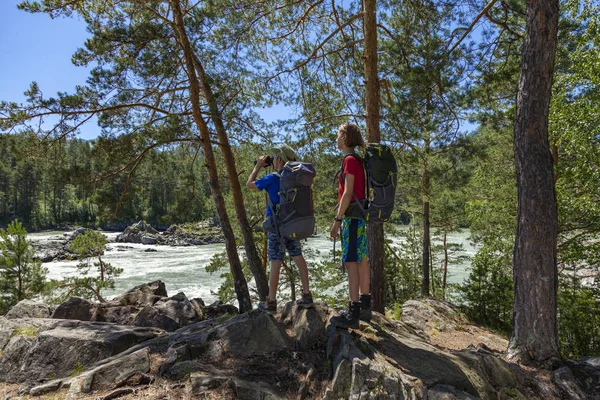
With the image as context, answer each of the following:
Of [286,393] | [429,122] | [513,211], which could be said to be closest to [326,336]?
[286,393]

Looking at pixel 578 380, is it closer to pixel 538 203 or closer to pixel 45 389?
pixel 538 203

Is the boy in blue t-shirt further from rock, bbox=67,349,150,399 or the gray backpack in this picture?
rock, bbox=67,349,150,399

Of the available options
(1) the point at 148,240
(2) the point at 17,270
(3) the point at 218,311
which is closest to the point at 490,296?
(3) the point at 218,311

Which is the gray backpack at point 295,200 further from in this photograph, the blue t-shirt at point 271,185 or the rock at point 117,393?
the rock at point 117,393

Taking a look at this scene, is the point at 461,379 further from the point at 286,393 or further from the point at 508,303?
the point at 508,303

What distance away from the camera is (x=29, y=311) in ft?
23.5

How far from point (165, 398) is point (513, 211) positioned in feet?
30.7

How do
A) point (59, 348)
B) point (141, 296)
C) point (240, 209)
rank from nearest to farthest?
point (59, 348) < point (240, 209) < point (141, 296)

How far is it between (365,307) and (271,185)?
4.91 feet

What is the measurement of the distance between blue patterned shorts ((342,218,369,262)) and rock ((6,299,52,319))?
23.5ft

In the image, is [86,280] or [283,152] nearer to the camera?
[283,152]

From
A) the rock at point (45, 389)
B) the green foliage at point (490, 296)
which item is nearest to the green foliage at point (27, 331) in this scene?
the rock at point (45, 389)

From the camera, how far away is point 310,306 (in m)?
3.53

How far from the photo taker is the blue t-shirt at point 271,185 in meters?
3.47
